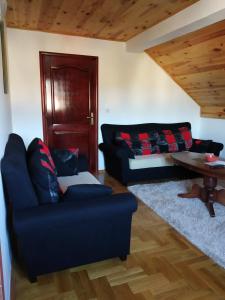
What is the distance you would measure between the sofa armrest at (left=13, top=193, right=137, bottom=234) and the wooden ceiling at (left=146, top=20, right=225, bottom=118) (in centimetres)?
248

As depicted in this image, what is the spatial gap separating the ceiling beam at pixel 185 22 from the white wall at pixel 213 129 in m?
2.02

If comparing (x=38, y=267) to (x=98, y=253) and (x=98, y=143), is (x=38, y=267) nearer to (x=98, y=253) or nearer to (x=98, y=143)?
(x=98, y=253)

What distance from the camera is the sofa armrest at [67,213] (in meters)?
1.46

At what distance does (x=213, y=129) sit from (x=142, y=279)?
12.2 feet

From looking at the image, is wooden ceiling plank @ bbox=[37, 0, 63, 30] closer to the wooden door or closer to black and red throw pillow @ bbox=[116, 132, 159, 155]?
the wooden door

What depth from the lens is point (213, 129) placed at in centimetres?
471

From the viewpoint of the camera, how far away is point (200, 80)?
13.6ft

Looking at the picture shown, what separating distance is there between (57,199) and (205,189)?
196cm

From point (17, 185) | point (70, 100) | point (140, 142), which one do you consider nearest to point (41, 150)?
point (17, 185)

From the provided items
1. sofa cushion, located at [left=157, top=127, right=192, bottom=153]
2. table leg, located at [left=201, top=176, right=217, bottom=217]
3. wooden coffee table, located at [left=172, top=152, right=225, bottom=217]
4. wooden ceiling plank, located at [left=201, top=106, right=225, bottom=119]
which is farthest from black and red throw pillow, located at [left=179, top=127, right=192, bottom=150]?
table leg, located at [left=201, top=176, right=217, bottom=217]

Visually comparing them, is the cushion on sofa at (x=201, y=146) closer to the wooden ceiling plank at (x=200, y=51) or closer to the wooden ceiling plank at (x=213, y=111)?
the wooden ceiling plank at (x=213, y=111)

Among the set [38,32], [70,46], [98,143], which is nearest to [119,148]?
[98,143]

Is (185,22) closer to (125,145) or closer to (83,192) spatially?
(125,145)

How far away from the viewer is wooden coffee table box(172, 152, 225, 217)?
2.60 m
